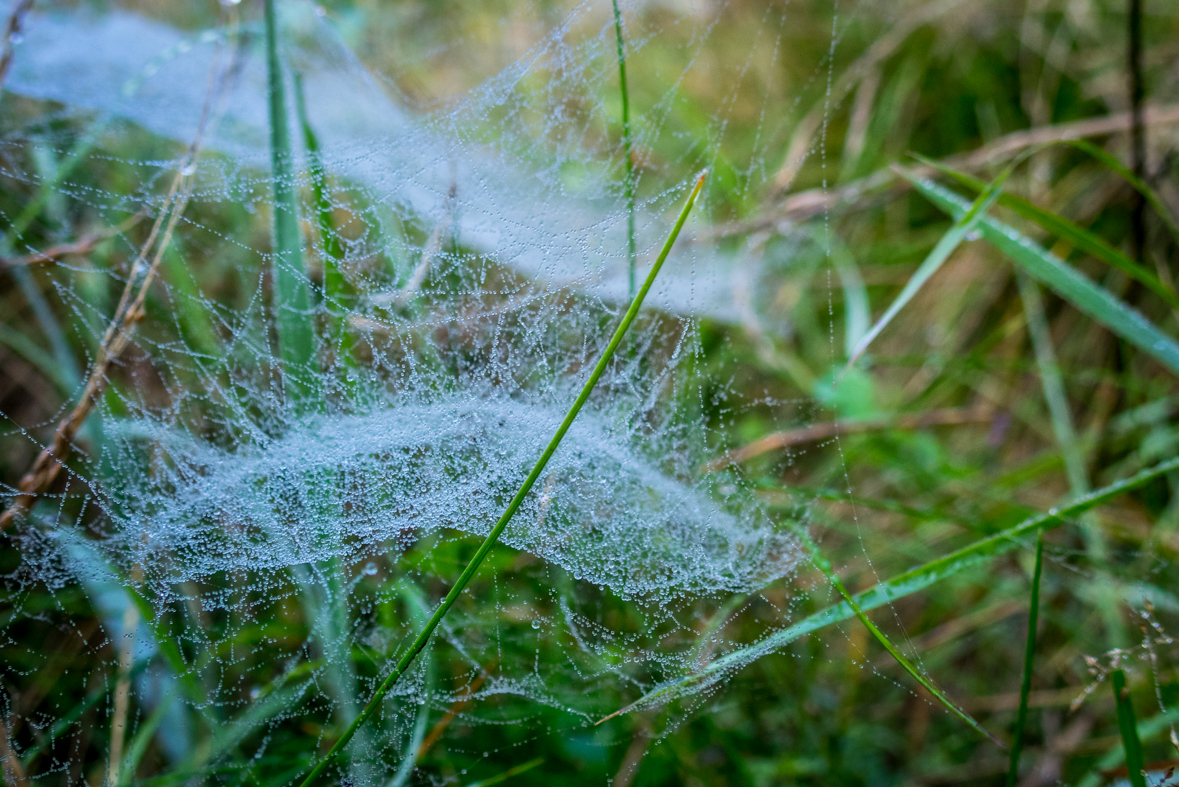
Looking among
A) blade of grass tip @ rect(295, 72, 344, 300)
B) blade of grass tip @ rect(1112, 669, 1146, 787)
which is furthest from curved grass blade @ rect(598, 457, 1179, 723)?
blade of grass tip @ rect(295, 72, 344, 300)

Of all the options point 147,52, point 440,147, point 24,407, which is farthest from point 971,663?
point 147,52

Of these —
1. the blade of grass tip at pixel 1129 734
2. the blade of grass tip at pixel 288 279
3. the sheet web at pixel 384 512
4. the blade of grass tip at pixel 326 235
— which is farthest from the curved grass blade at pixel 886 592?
the blade of grass tip at pixel 326 235

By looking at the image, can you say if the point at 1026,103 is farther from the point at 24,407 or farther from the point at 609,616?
the point at 24,407

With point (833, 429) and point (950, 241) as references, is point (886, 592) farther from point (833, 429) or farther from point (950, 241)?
point (833, 429)

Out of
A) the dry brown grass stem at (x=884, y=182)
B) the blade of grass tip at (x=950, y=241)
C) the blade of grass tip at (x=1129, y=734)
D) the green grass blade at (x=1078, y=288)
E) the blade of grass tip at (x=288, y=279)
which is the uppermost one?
the dry brown grass stem at (x=884, y=182)

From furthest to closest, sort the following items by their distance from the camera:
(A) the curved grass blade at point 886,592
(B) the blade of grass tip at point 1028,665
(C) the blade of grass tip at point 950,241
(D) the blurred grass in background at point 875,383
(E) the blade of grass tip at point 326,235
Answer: (D) the blurred grass in background at point 875,383 < (E) the blade of grass tip at point 326,235 < (C) the blade of grass tip at point 950,241 < (A) the curved grass blade at point 886,592 < (B) the blade of grass tip at point 1028,665

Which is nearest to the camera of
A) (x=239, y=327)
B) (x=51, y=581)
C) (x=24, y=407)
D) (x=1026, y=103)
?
(x=51, y=581)

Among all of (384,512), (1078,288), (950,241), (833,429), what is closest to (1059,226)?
(1078,288)

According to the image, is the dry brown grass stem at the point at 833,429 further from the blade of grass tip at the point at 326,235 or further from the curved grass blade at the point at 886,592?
the blade of grass tip at the point at 326,235
